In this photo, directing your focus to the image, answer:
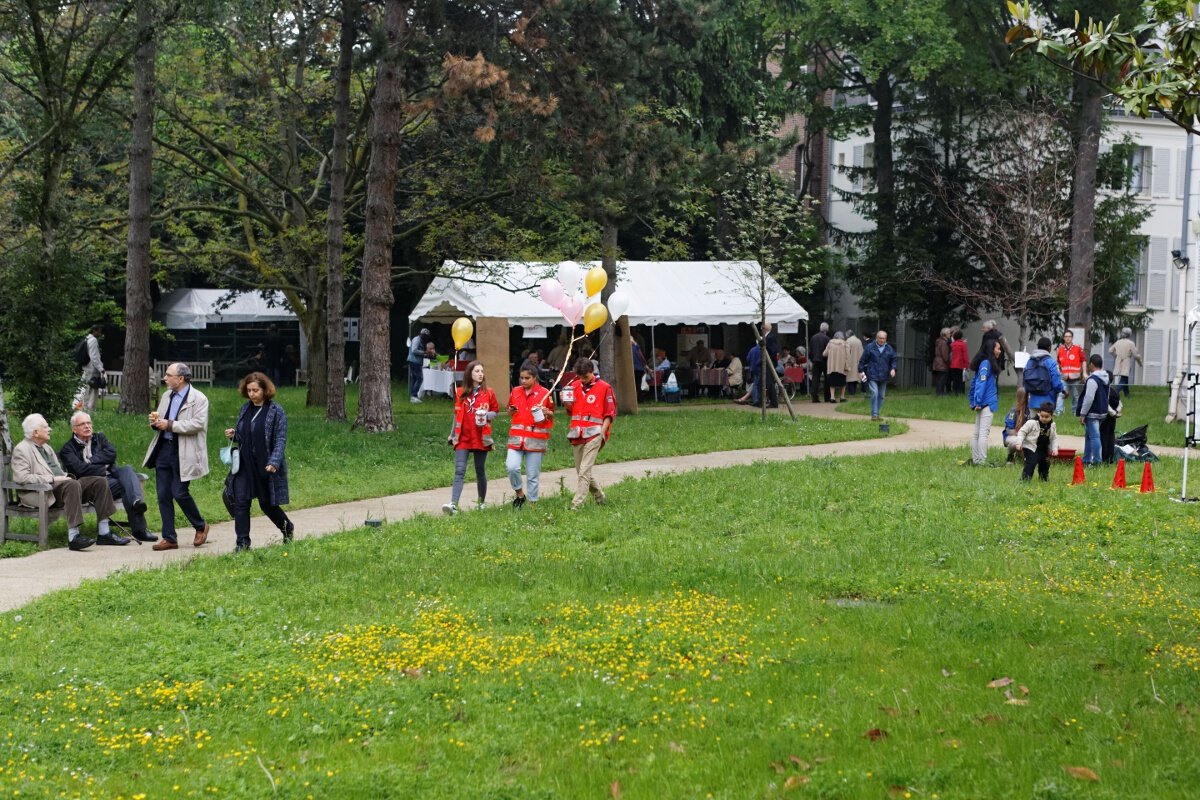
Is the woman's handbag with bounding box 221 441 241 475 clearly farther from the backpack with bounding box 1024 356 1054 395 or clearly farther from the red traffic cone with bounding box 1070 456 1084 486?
the backpack with bounding box 1024 356 1054 395

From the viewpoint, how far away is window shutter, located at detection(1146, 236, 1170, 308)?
44688mm

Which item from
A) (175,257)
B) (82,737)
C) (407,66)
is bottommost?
(82,737)

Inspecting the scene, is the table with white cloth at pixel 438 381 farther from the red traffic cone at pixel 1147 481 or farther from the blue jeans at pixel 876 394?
the red traffic cone at pixel 1147 481

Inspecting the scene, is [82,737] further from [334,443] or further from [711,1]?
[711,1]

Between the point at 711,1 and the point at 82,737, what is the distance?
748 inches

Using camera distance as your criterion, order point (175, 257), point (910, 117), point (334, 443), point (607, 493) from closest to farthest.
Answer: point (607, 493), point (334, 443), point (175, 257), point (910, 117)

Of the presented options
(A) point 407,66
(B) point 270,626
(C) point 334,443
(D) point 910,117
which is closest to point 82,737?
(B) point 270,626

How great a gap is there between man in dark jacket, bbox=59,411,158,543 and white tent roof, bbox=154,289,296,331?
3201 centimetres

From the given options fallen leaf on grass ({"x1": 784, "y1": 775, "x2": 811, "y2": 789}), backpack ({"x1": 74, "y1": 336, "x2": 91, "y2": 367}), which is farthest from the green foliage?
backpack ({"x1": 74, "y1": 336, "x2": 91, "y2": 367})

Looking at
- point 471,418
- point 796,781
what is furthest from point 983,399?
point 796,781

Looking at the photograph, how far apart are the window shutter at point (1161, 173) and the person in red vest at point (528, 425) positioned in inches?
1408

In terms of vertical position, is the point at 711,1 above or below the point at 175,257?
above

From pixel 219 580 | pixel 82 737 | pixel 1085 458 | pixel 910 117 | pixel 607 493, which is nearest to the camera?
pixel 82 737

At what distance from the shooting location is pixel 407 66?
2323 cm
